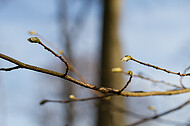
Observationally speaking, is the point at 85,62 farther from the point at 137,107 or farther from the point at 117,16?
the point at 117,16

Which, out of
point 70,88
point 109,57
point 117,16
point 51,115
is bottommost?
point 51,115

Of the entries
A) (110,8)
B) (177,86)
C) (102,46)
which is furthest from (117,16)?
(177,86)

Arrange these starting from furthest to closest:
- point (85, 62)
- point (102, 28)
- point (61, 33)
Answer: point (85, 62) → point (61, 33) → point (102, 28)

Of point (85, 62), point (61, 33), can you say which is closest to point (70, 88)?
point (61, 33)

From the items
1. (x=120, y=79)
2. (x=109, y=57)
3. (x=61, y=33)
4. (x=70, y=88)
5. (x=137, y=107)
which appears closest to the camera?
(x=120, y=79)

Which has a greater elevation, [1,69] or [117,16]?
[117,16]

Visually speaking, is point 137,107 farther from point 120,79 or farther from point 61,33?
point 120,79

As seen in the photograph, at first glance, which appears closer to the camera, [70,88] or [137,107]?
[70,88]
